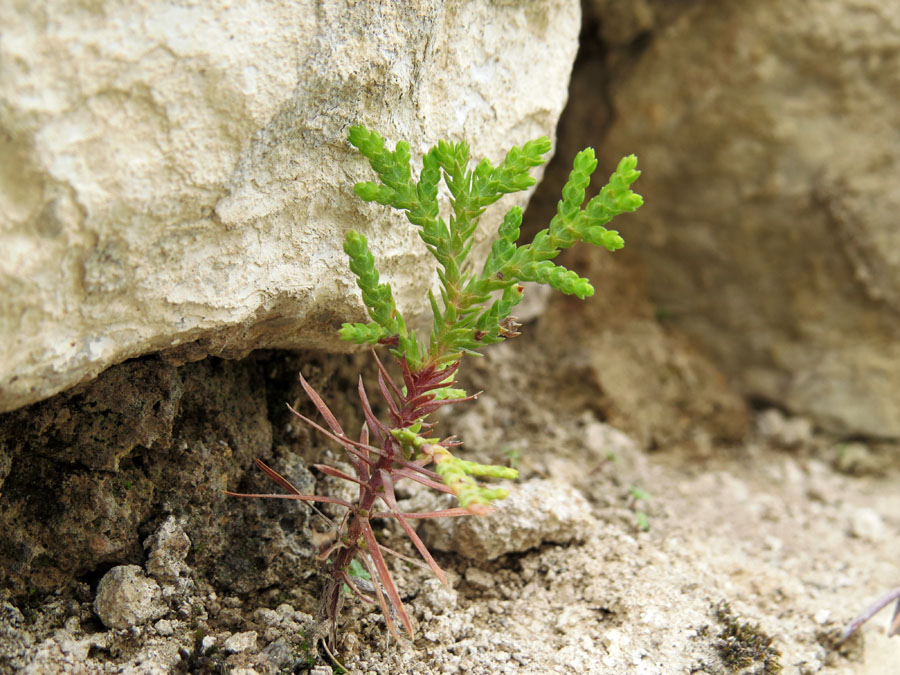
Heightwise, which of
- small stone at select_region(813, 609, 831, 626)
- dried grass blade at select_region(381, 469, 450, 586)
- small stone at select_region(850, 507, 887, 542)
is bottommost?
small stone at select_region(813, 609, 831, 626)

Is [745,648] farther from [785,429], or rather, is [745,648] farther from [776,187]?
[776,187]

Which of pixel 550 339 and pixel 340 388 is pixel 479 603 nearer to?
pixel 340 388

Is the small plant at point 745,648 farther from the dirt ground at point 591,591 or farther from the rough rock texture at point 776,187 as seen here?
the rough rock texture at point 776,187

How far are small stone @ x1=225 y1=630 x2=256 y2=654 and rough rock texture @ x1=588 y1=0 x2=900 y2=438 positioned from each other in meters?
2.90

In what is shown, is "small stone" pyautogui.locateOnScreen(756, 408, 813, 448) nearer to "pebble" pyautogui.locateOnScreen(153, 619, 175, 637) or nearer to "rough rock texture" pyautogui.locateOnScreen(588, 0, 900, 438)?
"rough rock texture" pyautogui.locateOnScreen(588, 0, 900, 438)

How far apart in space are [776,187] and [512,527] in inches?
93.0

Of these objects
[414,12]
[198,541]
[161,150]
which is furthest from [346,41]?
[198,541]

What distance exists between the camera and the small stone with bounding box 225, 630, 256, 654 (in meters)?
1.96

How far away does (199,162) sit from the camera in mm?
1751

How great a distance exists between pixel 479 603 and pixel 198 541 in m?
0.87

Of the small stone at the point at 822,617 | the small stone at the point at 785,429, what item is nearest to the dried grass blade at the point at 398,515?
the small stone at the point at 822,617

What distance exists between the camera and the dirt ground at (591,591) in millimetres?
1964

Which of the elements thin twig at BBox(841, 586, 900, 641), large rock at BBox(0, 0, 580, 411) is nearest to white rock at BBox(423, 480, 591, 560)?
large rock at BBox(0, 0, 580, 411)

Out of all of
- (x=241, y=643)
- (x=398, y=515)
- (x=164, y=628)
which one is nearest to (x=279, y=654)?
(x=241, y=643)
